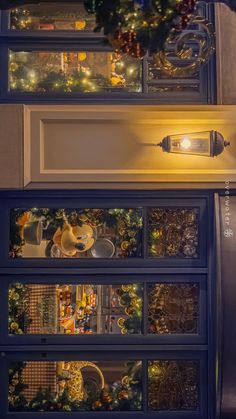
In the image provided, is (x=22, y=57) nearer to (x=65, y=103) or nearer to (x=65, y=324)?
(x=65, y=103)

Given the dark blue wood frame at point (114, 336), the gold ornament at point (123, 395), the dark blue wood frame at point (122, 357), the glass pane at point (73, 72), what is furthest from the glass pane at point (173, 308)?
the glass pane at point (73, 72)

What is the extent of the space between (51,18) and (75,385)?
3.99 m

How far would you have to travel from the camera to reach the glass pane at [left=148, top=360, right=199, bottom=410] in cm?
687

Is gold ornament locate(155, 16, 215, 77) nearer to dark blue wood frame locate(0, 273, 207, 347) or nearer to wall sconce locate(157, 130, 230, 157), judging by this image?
wall sconce locate(157, 130, 230, 157)

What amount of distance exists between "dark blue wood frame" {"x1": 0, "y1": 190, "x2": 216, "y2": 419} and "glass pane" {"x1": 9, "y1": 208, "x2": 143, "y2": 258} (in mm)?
108

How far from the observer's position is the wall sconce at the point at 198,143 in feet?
21.9

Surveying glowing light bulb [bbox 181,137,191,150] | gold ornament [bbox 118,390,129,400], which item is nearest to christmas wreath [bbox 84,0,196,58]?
glowing light bulb [bbox 181,137,191,150]

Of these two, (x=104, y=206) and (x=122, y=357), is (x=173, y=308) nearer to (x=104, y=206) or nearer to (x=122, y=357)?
(x=122, y=357)

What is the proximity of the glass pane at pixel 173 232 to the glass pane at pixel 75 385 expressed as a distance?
123 cm

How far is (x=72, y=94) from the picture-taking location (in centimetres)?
704

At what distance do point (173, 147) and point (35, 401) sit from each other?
121 inches

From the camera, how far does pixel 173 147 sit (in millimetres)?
6719

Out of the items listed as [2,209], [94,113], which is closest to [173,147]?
[94,113]

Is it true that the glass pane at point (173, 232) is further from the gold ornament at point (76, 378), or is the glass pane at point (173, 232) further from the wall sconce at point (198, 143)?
the gold ornament at point (76, 378)
